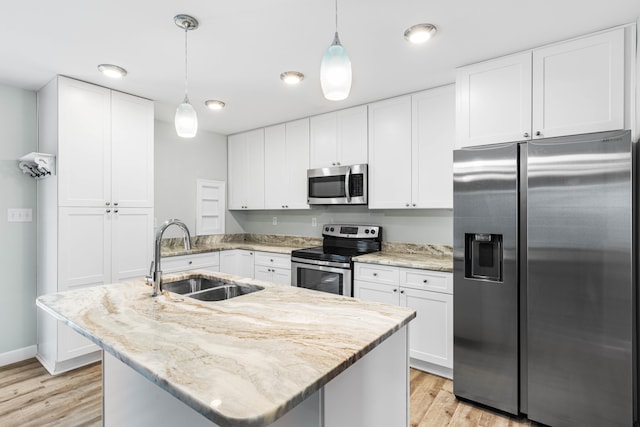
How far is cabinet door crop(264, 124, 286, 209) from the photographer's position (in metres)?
4.05

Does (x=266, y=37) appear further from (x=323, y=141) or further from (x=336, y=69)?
(x=323, y=141)

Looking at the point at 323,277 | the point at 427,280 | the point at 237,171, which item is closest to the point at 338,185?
the point at 323,277

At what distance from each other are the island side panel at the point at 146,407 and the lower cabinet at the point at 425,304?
170 centimetres

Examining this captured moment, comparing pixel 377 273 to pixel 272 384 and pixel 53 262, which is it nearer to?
pixel 272 384

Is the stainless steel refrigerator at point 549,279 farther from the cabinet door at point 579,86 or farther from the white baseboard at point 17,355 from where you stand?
the white baseboard at point 17,355

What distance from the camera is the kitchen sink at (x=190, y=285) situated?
6.75ft

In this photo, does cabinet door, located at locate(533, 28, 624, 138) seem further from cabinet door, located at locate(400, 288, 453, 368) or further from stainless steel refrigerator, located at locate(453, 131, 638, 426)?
cabinet door, located at locate(400, 288, 453, 368)

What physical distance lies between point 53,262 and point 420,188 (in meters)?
3.17

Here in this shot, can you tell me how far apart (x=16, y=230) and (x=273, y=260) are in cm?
233

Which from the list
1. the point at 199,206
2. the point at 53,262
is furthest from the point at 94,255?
the point at 199,206

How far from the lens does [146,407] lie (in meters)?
1.35

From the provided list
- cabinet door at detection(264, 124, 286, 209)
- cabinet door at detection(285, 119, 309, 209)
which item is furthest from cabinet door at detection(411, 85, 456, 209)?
cabinet door at detection(264, 124, 286, 209)

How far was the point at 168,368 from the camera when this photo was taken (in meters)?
0.93

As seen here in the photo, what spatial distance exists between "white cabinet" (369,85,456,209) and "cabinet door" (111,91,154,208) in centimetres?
218
